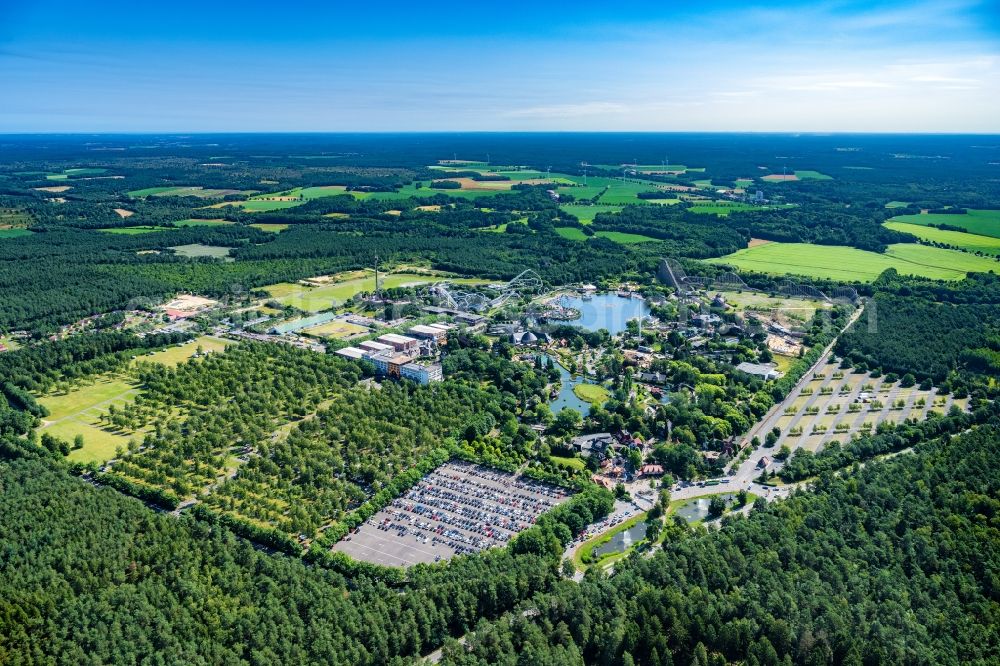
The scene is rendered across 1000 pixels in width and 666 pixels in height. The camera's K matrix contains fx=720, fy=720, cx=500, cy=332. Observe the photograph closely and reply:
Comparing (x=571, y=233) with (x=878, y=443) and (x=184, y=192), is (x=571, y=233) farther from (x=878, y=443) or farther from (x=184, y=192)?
(x=184, y=192)

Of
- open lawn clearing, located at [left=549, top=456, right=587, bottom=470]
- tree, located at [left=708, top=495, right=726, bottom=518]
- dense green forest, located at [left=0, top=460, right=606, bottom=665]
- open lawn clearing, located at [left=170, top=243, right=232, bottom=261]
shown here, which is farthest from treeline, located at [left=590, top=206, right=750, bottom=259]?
dense green forest, located at [left=0, top=460, right=606, bottom=665]

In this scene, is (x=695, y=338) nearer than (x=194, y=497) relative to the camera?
No

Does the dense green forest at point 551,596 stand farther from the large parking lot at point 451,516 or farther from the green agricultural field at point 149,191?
the green agricultural field at point 149,191

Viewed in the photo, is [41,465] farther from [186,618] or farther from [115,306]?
[115,306]

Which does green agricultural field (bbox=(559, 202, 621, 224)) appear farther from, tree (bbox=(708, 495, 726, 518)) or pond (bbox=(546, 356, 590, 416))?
tree (bbox=(708, 495, 726, 518))

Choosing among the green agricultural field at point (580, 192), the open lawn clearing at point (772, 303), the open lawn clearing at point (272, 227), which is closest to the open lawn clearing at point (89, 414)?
the open lawn clearing at point (772, 303)

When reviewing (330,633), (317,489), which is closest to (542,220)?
(317,489)
